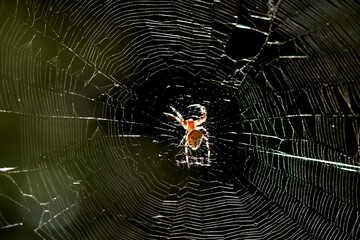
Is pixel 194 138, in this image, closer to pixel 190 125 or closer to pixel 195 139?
pixel 195 139

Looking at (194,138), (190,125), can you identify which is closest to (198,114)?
(190,125)

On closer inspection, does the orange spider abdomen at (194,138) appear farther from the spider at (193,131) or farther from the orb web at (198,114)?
the orb web at (198,114)

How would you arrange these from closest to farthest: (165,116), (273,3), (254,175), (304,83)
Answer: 1. (273,3)
2. (304,83)
3. (254,175)
4. (165,116)

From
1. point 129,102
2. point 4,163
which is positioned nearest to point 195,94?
point 129,102

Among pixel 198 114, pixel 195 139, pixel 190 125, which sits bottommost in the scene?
pixel 195 139

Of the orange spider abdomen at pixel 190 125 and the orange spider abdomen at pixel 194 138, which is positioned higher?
the orange spider abdomen at pixel 190 125

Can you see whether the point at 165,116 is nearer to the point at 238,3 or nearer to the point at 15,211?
the point at 238,3

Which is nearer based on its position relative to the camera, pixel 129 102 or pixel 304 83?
pixel 304 83

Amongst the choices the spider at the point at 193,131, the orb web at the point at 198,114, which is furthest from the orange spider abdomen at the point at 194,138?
the orb web at the point at 198,114
